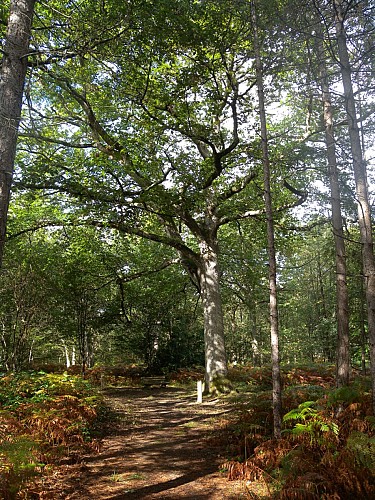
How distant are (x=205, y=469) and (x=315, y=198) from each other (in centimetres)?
1130

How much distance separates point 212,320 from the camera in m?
14.1

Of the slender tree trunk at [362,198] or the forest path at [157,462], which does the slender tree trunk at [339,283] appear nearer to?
the slender tree trunk at [362,198]

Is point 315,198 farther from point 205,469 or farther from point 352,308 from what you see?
point 205,469

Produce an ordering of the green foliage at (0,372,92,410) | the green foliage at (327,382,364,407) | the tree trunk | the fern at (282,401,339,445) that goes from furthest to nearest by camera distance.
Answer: the tree trunk < the green foliage at (0,372,92,410) < the green foliage at (327,382,364,407) < the fern at (282,401,339,445)

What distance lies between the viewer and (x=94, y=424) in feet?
29.6

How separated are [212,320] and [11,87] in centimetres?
1089

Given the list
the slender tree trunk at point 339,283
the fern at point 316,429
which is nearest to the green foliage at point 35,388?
the fern at point 316,429

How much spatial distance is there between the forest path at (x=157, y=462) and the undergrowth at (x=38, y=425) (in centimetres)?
53

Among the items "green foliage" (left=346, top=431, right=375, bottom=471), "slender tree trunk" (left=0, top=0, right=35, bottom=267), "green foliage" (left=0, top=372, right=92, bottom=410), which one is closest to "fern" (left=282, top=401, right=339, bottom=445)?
"green foliage" (left=346, top=431, right=375, bottom=471)

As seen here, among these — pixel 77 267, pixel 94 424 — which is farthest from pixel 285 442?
pixel 77 267

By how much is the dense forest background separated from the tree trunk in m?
0.07

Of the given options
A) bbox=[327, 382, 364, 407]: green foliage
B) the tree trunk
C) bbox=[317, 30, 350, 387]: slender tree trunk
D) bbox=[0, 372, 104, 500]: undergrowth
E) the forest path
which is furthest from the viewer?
the tree trunk

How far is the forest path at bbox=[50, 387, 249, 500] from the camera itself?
17.1 ft

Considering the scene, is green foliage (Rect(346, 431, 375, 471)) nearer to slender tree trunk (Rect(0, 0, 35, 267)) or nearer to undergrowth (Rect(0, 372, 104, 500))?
undergrowth (Rect(0, 372, 104, 500))
